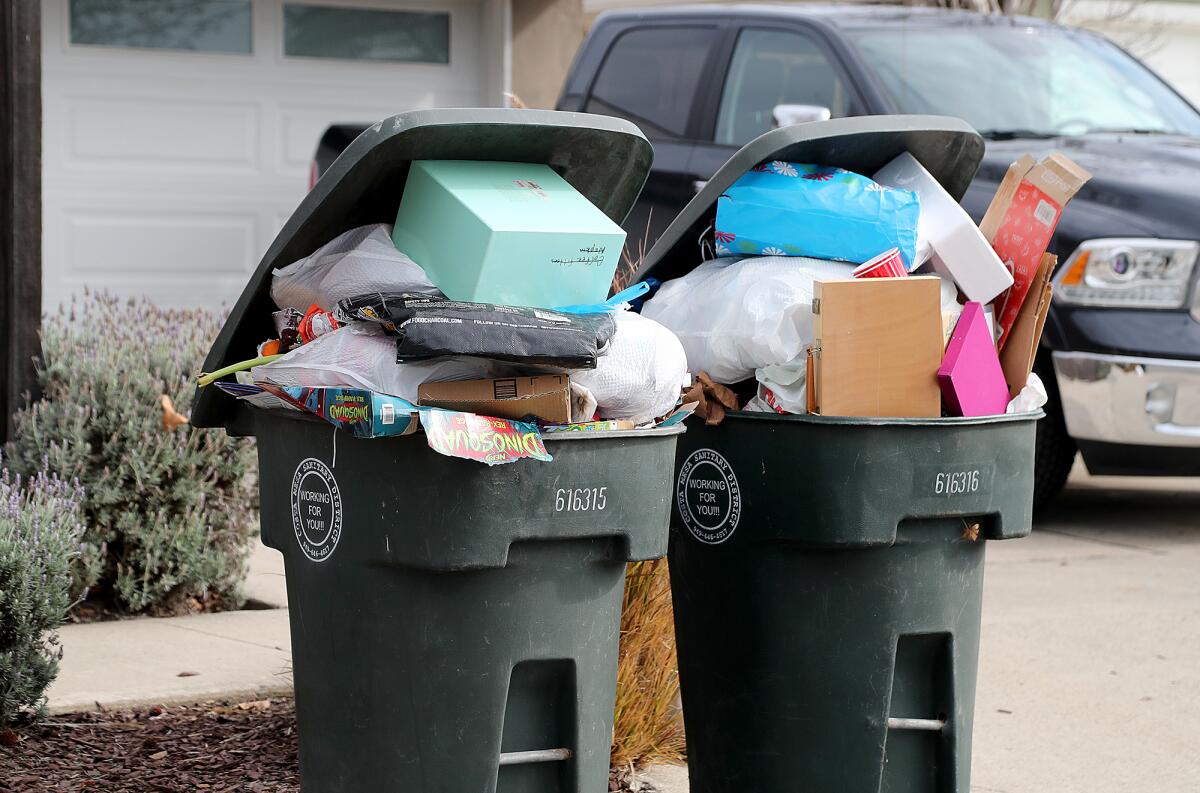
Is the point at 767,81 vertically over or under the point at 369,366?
over

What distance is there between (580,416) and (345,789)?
0.77m

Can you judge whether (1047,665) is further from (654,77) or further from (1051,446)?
(654,77)

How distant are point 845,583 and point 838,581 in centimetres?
1

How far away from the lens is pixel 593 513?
2.55 meters

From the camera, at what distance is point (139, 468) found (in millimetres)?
4688

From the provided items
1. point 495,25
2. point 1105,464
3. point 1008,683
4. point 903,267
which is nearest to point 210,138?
point 495,25

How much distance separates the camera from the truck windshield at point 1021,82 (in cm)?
670

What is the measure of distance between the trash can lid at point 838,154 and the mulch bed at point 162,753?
1278 millimetres

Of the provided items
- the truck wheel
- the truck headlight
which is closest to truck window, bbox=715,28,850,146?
the truck headlight

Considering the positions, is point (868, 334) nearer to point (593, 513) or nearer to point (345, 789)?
point (593, 513)

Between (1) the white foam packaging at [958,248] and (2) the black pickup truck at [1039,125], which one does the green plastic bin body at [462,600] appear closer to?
(1) the white foam packaging at [958,248]

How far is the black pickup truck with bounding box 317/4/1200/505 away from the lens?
5.96 metres

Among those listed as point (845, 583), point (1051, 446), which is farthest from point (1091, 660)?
point (845, 583)

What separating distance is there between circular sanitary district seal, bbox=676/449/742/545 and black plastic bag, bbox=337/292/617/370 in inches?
19.4
